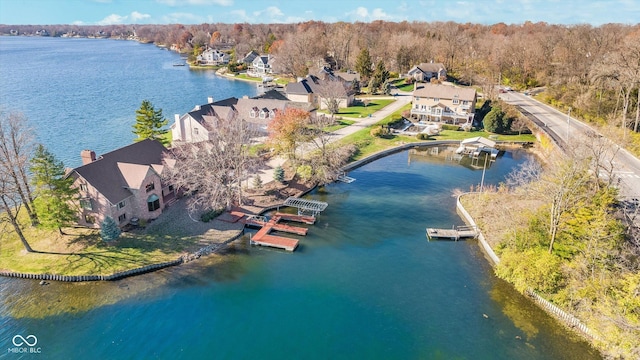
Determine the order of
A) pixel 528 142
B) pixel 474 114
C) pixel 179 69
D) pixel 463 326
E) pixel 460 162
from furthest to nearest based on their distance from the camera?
1. pixel 179 69
2. pixel 474 114
3. pixel 528 142
4. pixel 460 162
5. pixel 463 326

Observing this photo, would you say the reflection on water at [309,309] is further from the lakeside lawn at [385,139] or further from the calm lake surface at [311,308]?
the lakeside lawn at [385,139]

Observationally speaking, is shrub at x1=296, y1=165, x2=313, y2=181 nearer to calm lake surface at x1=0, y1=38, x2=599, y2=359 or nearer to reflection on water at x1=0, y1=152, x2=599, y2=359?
calm lake surface at x1=0, y1=38, x2=599, y2=359

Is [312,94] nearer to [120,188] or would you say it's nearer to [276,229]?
[276,229]

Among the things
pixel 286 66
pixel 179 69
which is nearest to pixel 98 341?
pixel 286 66

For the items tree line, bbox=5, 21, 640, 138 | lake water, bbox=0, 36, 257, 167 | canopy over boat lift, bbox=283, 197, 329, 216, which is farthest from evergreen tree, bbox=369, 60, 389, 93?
canopy over boat lift, bbox=283, 197, 329, 216

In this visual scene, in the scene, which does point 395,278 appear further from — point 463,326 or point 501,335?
point 501,335

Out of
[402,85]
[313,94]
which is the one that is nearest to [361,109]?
[313,94]

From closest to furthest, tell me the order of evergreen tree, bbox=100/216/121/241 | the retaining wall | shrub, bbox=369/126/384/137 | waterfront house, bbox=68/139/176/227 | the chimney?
the retaining wall → evergreen tree, bbox=100/216/121/241 → waterfront house, bbox=68/139/176/227 → the chimney → shrub, bbox=369/126/384/137
